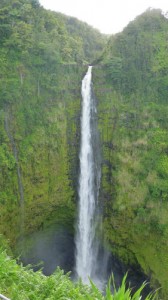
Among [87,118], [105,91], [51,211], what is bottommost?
[51,211]

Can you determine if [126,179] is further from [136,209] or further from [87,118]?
[87,118]

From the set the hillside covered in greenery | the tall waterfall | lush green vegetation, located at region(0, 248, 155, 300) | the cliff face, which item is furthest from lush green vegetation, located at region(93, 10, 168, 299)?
lush green vegetation, located at region(0, 248, 155, 300)

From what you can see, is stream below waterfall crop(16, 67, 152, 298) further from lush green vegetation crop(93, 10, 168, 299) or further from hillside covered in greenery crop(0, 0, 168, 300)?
lush green vegetation crop(93, 10, 168, 299)

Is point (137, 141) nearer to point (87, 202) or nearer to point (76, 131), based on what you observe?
point (76, 131)

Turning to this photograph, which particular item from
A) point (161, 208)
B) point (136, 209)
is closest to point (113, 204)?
point (136, 209)

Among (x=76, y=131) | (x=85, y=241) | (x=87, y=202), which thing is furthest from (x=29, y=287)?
(x=76, y=131)

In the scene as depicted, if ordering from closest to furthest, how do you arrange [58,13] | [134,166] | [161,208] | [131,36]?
[161,208], [134,166], [131,36], [58,13]
